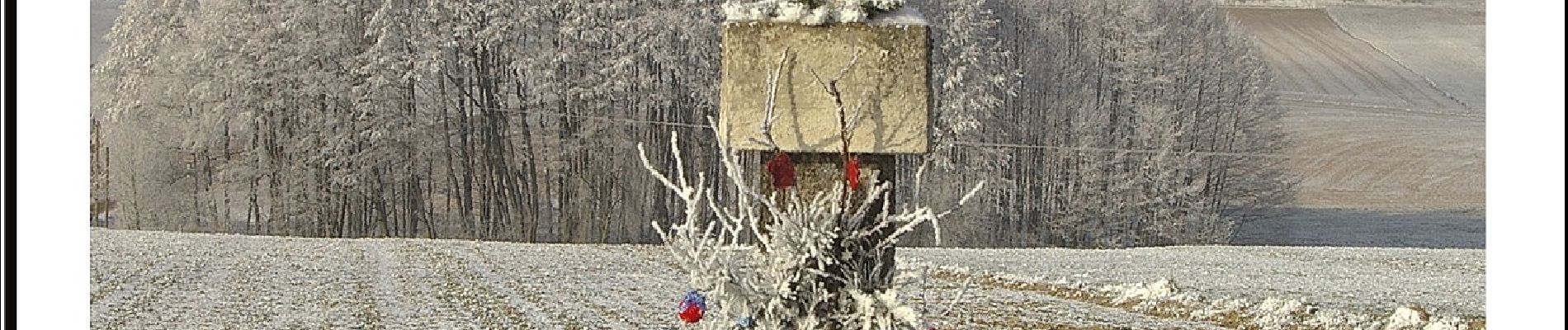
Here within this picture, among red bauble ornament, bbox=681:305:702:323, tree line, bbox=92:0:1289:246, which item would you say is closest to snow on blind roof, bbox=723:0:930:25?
red bauble ornament, bbox=681:305:702:323

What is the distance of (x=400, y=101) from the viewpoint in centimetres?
2648

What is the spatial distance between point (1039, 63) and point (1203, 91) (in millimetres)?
3093

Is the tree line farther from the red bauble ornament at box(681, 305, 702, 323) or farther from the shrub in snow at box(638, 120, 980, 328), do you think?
the red bauble ornament at box(681, 305, 702, 323)

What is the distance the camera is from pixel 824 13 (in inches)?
203

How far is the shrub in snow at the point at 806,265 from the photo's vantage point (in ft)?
17.2

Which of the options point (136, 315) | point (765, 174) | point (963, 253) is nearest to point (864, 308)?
point (765, 174)

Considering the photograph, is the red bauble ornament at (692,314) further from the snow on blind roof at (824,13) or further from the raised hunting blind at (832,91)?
the snow on blind roof at (824,13)

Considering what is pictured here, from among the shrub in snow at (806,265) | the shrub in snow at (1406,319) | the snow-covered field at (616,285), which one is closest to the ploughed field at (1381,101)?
the snow-covered field at (616,285)

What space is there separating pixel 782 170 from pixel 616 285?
37.1 feet

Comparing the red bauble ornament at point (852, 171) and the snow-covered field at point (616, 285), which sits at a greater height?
the red bauble ornament at point (852, 171)

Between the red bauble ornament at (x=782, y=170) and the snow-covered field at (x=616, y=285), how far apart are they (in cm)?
486

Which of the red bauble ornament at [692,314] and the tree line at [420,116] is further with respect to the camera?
the tree line at [420,116]

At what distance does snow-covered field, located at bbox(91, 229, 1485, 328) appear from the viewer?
13234 millimetres

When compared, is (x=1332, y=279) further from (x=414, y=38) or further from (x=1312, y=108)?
(x=414, y=38)
